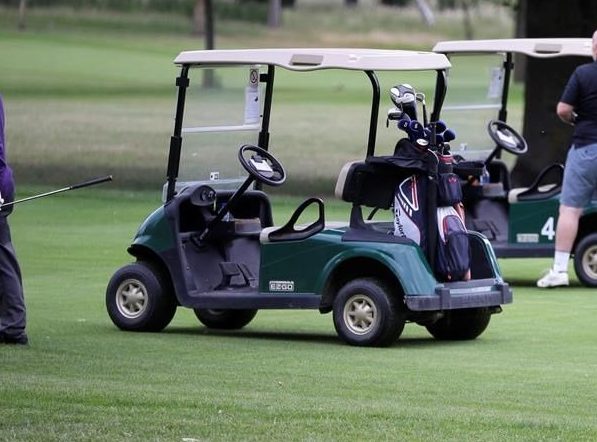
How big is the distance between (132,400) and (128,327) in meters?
3.10

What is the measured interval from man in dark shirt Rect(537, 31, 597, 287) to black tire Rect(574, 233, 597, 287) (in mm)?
290

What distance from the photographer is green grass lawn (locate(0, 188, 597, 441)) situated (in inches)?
Answer: 277

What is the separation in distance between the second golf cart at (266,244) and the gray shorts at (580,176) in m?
1.61

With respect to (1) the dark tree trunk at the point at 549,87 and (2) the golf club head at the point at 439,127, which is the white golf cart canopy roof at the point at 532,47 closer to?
(2) the golf club head at the point at 439,127

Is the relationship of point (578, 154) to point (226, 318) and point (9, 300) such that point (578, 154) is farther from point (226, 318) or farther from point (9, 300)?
point (9, 300)

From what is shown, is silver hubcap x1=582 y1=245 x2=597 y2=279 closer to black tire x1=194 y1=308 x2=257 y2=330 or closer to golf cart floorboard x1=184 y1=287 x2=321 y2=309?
black tire x1=194 y1=308 x2=257 y2=330

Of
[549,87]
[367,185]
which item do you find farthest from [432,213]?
[549,87]

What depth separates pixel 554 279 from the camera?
43.0 feet

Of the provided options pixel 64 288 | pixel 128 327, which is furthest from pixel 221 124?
pixel 64 288

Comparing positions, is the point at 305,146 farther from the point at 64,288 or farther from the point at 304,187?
the point at 64,288

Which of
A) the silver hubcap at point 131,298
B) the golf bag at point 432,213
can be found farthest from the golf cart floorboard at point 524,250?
the silver hubcap at point 131,298

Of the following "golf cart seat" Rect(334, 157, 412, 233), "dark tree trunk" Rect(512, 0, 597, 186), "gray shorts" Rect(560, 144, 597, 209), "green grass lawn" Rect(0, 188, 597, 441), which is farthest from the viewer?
"dark tree trunk" Rect(512, 0, 597, 186)

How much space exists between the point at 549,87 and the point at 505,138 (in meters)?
7.09

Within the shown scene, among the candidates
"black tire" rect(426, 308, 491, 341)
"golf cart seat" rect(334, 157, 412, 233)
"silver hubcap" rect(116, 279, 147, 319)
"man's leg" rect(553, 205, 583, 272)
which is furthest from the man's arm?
"silver hubcap" rect(116, 279, 147, 319)
